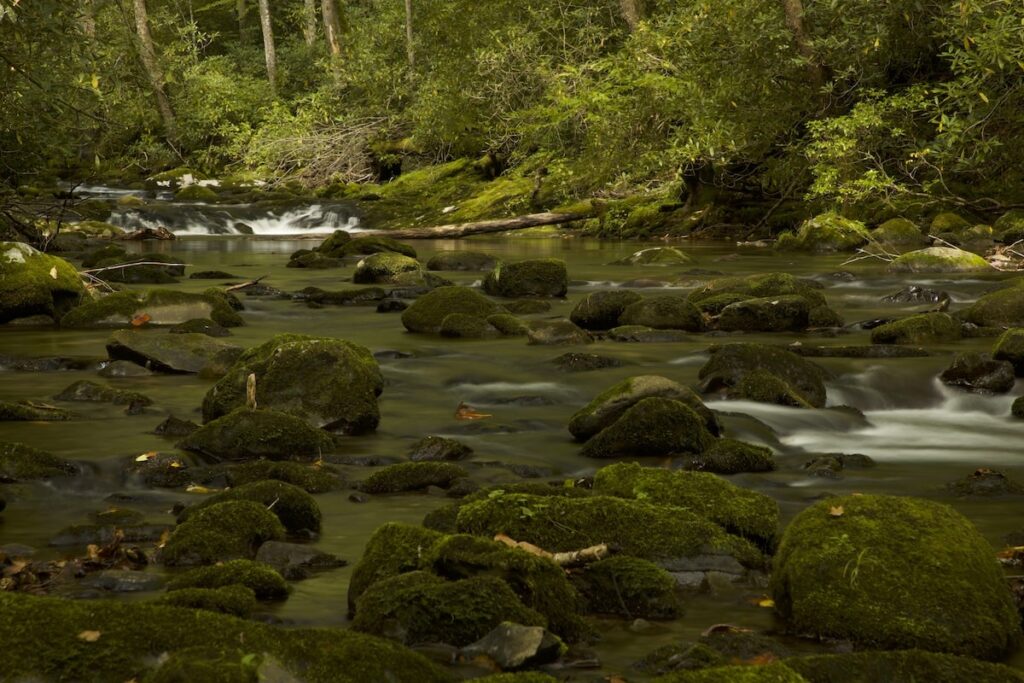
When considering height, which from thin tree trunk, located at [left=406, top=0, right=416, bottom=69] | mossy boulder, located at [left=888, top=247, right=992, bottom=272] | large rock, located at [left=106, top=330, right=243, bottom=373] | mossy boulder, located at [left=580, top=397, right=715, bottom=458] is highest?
thin tree trunk, located at [left=406, top=0, right=416, bottom=69]

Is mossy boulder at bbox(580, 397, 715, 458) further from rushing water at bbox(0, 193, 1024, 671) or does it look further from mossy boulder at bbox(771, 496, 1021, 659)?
mossy boulder at bbox(771, 496, 1021, 659)

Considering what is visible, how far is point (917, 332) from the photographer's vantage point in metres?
12.2

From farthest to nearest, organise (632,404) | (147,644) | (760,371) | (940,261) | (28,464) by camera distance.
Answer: (940,261) < (760,371) < (632,404) < (28,464) < (147,644)

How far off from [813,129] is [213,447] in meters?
14.7

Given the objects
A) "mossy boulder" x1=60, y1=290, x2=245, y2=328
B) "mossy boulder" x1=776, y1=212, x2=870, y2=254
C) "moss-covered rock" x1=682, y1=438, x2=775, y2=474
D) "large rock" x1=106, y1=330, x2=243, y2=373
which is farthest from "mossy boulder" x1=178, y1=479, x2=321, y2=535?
"mossy boulder" x1=776, y1=212, x2=870, y2=254

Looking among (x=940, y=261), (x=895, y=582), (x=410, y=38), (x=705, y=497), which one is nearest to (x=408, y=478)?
(x=705, y=497)

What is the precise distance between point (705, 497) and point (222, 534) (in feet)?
7.39

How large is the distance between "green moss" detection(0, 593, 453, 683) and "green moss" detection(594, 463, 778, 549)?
2.13 metres

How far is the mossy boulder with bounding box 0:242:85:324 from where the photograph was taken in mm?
14141

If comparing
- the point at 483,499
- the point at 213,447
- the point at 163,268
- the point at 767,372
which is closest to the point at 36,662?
the point at 483,499

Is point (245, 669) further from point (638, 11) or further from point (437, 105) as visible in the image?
point (437, 105)

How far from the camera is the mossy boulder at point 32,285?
14.1 metres

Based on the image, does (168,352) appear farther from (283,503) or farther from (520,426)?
(283,503)

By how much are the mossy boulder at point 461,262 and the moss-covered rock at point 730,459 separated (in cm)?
1329
